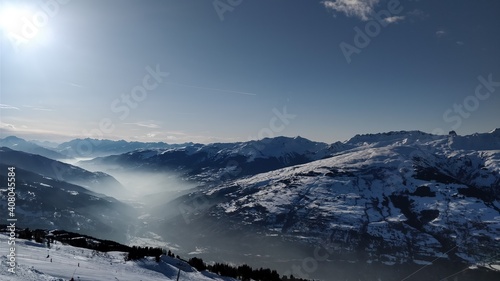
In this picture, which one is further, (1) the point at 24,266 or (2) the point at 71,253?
(2) the point at 71,253

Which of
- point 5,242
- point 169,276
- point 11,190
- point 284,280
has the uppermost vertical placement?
point 11,190

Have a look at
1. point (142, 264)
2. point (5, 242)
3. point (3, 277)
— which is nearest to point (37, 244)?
point (5, 242)

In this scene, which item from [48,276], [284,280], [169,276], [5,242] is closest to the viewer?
[48,276]

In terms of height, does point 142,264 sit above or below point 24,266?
below

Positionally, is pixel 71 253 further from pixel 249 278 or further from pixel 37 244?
pixel 249 278

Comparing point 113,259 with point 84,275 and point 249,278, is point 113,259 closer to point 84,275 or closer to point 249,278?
point 84,275

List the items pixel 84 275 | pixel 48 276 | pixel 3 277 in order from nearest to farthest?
pixel 3 277, pixel 48 276, pixel 84 275

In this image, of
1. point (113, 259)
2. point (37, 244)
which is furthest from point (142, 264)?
point (37, 244)
